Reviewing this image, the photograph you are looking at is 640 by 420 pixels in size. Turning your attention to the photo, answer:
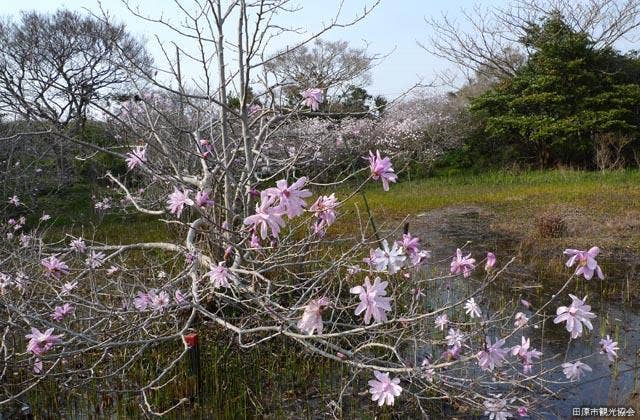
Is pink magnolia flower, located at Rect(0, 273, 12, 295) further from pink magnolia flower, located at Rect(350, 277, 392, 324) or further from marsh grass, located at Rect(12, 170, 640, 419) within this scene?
pink magnolia flower, located at Rect(350, 277, 392, 324)

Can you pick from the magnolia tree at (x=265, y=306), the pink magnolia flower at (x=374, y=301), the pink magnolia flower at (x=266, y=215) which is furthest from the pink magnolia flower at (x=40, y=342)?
the pink magnolia flower at (x=374, y=301)

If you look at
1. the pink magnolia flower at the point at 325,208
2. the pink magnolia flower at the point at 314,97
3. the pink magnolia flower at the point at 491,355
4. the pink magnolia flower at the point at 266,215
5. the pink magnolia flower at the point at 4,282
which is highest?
the pink magnolia flower at the point at 314,97

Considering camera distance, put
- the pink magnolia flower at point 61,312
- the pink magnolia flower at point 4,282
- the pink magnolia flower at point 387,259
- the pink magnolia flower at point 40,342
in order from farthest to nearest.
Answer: the pink magnolia flower at point 61,312, the pink magnolia flower at point 4,282, the pink magnolia flower at point 40,342, the pink magnolia flower at point 387,259

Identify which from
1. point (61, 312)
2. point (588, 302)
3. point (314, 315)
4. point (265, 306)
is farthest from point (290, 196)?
point (588, 302)

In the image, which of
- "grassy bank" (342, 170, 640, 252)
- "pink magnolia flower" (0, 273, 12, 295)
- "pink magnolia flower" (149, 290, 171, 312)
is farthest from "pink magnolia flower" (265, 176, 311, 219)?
"grassy bank" (342, 170, 640, 252)

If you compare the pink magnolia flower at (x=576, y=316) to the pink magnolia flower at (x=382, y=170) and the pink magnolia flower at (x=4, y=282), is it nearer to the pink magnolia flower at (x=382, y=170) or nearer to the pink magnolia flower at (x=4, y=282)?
the pink magnolia flower at (x=382, y=170)

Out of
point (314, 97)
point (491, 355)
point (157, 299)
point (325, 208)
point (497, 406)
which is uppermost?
point (314, 97)

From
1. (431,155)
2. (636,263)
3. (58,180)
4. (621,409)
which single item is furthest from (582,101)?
(621,409)

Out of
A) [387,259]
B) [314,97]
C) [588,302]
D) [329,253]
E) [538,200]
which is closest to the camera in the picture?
[387,259]

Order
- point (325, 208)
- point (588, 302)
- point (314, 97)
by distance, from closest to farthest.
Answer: point (325, 208), point (314, 97), point (588, 302)

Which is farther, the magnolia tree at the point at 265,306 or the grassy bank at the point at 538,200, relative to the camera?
the grassy bank at the point at 538,200

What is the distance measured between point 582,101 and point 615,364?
1318cm

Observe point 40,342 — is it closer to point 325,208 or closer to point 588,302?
point 325,208

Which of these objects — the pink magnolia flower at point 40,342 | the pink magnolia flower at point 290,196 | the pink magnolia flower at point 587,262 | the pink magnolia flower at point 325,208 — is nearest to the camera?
the pink magnolia flower at point 290,196
